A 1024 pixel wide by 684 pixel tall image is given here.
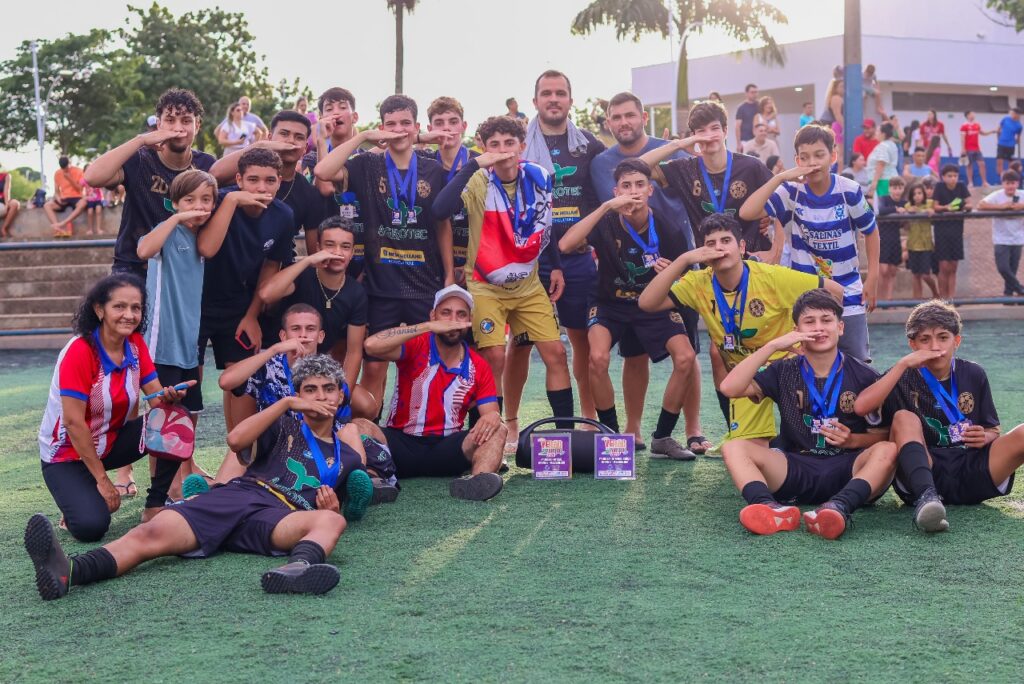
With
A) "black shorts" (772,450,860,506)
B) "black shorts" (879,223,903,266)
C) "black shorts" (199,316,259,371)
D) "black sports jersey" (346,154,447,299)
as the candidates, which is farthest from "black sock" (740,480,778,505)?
"black shorts" (879,223,903,266)

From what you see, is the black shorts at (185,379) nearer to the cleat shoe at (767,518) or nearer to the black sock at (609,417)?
the black sock at (609,417)

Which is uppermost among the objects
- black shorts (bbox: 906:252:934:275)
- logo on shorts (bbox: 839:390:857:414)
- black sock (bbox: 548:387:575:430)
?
black shorts (bbox: 906:252:934:275)

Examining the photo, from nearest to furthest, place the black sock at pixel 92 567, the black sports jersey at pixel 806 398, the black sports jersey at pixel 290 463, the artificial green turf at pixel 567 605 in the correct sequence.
Answer: the artificial green turf at pixel 567 605 → the black sock at pixel 92 567 → the black sports jersey at pixel 290 463 → the black sports jersey at pixel 806 398

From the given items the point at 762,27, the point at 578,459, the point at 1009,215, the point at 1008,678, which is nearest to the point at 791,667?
the point at 1008,678

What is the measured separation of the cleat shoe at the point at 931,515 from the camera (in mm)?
4926

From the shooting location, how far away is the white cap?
6398 mm

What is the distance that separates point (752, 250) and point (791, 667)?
13.0 feet

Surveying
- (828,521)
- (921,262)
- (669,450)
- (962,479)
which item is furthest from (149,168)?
(921,262)

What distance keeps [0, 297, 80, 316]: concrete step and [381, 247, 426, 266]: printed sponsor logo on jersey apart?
11310 millimetres

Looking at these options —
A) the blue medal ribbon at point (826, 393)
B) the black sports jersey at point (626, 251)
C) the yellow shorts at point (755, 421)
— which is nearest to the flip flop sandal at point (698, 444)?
the black sports jersey at point (626, 251)

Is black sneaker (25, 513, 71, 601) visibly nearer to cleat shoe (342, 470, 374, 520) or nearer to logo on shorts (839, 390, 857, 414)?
cleat shoe (342, 470, 374, 520)

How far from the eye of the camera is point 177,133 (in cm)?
607

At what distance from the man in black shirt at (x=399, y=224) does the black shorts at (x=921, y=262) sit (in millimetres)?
8856

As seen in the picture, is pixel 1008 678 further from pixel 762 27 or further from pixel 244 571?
pixel 762 27
